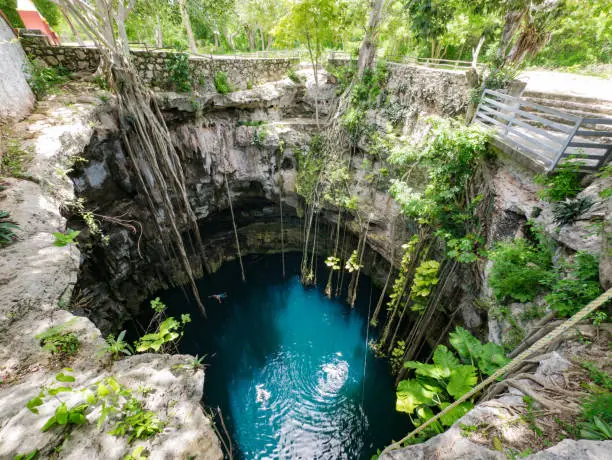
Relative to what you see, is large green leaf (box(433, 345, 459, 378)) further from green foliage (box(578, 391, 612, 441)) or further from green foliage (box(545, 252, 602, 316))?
green foliage (box(578, 391, 612, 441))

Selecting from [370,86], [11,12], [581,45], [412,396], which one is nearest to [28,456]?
[412,396]

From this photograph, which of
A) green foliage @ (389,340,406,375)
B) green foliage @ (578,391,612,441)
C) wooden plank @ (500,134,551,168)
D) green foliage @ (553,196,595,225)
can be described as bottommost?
green foliage @ (389,340,406,375)

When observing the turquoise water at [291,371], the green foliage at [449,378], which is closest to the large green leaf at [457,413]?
the green foliage at [449,378]

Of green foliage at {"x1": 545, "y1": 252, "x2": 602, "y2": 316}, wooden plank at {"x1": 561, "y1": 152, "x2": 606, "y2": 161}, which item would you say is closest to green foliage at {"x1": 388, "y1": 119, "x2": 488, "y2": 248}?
wooden plank at {"x1": 561, "y1": 152, "x2": 606, "y2": 161}

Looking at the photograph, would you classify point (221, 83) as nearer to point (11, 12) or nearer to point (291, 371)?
point (11, 12)

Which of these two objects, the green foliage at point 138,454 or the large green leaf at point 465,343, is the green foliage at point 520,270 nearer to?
the large green leaf at point 465,343

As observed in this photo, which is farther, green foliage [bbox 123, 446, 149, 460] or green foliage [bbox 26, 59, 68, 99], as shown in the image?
green foliage [bbox 26, 59, 68, 99]
